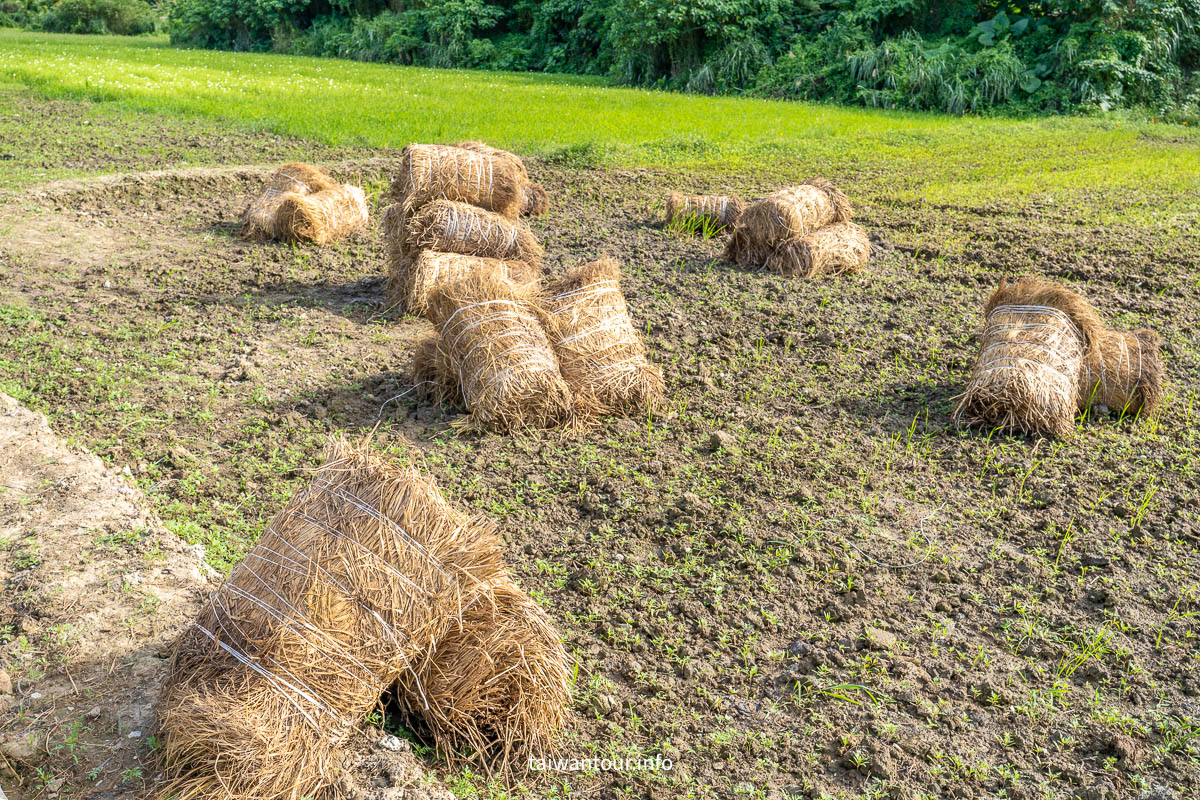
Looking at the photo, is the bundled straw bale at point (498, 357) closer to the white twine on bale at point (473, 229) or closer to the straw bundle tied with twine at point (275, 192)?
the white twine on bale at point (473, 229)

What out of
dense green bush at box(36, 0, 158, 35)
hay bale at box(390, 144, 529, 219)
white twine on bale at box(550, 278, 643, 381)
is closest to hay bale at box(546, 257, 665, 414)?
white twine on bale at box(550, 278, 643, 381)

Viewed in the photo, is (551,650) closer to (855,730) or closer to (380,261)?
(855,730)

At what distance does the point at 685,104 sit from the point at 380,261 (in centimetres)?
1264

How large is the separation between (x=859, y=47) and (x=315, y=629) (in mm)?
22300

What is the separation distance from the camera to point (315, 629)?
3.03 metres

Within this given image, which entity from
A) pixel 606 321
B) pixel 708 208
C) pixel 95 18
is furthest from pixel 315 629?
pixel 95 18

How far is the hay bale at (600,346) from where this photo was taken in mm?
6000

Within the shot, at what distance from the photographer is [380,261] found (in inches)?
357

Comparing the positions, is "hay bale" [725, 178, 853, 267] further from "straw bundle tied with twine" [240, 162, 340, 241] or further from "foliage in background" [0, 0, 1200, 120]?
"foliage in background" [0, 0, 1200, 120]

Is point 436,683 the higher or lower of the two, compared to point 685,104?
lower

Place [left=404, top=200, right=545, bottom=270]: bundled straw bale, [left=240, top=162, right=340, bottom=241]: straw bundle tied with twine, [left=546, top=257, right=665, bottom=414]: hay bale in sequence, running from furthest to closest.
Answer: [left=240, top=162, right=340, bottom=241]: straw bundle tied with twine
[left=404, top=200, right=545, bottom=270]: bundled straw bale
[left=546, top=257, right=665, bottom=414]: hay bale

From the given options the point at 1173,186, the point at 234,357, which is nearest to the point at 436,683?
the point at 234,357

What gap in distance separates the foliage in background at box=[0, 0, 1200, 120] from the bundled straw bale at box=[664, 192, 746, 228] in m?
11.8

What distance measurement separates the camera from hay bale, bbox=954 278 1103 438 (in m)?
5.84
